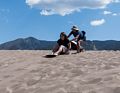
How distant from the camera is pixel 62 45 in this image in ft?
55.4

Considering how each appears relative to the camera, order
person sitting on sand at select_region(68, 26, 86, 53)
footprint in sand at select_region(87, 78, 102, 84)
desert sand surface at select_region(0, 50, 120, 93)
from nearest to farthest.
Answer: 1. desert sand surface at select_region(0, 50, 120, 93)
2. footprint in sand at select_region(87, 78, 102, 84)
3. person sitting on sand at select_region(68, 26, 86, 53)

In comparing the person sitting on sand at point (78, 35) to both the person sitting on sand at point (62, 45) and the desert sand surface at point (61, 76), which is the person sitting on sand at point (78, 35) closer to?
the person sitting on sand at point (62, 45)

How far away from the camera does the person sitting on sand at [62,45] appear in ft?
54.4

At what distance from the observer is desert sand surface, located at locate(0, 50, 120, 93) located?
9418mm

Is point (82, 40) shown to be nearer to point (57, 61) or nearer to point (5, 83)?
point (57, 61)

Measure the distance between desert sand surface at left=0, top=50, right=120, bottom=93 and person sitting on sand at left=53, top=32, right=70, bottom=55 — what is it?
7.87 ft

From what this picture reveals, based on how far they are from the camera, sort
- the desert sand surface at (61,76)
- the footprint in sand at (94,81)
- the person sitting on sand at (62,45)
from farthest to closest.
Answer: the person sitting on sand at (62,45), the footprint in sand at (94,81), the desert sand surface at (61,76)

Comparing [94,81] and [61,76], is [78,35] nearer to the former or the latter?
[61,76]

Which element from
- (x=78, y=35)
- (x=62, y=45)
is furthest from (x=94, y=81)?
(x=78, y=35)

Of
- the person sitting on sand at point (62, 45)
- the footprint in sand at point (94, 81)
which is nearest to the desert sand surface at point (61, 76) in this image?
the footprint in sand at point (94, 81)

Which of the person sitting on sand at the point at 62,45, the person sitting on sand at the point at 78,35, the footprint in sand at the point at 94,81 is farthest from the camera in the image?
the person sitting on sand at the point at 78,35

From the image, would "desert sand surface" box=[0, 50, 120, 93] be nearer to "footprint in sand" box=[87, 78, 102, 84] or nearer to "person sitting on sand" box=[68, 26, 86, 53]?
"footprint in sand" box=[87, 78, 102, 84]

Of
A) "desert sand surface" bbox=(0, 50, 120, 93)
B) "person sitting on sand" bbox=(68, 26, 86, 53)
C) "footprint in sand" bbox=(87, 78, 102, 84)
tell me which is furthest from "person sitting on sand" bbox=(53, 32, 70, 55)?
"footprint in sand" bbox=(87, 78, 102, 84)

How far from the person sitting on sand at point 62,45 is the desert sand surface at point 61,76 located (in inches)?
94.5
